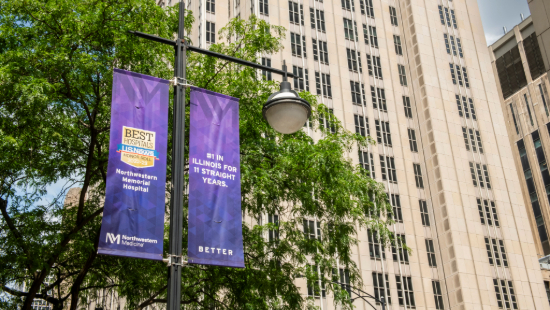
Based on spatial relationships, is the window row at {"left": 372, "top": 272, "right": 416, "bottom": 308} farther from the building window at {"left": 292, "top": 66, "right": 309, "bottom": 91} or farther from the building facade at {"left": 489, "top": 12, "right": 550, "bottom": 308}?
the building facade at {"left": 489, "top": 12, "right": 550, "bottom": 308}

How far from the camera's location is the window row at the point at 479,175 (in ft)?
Result: 186

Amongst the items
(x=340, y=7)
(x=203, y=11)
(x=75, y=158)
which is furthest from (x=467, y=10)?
(x=75, y=158)

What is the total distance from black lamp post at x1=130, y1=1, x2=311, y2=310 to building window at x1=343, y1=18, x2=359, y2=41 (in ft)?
162

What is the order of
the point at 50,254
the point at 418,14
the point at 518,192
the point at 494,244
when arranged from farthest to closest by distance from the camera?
1. the point at 418,14
2. the point at 518,192
3. the point at 494,244
4. the point at 50,254

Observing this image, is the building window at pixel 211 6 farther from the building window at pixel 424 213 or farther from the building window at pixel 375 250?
the building window at pixel 424 213

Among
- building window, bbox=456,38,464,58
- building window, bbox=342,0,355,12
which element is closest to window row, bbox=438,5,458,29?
building window, bbox=456,38,464,58

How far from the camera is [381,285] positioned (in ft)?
159

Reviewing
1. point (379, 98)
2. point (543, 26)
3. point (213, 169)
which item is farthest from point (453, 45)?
point (213, 169)

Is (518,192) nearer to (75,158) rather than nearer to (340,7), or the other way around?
(340,7)

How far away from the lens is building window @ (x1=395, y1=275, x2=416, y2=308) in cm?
4841

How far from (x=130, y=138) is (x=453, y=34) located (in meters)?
61.1

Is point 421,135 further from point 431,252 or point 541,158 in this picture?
point 541,158

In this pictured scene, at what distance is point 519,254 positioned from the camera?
54.5 meters

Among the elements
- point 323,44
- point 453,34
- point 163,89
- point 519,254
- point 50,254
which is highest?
point 453,34
